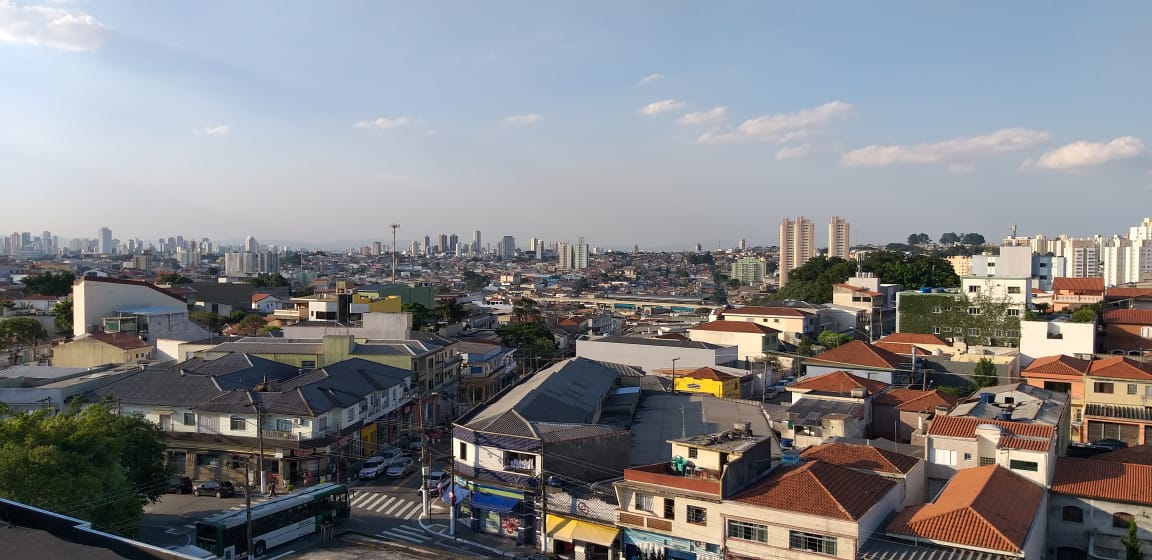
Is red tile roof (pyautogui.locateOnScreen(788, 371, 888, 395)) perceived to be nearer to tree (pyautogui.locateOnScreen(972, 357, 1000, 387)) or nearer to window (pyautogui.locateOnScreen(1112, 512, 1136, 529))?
tree (pyautogui.locateOnScreen(972, 357, 1000, 387))

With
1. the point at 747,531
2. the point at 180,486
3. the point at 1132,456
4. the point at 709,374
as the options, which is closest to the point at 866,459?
the point at 747,531

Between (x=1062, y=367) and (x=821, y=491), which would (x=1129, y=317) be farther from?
(x=821, y=491)

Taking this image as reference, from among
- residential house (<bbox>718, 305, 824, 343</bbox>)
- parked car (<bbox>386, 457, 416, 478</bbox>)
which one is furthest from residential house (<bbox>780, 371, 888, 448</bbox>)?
residential house (<bbox>718, 305, 824, 343</bbox>)

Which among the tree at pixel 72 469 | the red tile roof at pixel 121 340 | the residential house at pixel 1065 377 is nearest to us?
the tree at pixel 72 469

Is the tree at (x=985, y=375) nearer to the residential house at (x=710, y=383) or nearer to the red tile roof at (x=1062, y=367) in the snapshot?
the red tile roof at (x=1062, y=367)

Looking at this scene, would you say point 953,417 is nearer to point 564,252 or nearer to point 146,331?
point 146,331

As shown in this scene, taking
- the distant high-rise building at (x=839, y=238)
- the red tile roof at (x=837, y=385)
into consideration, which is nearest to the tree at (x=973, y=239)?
the distant high-rise building at (x=839, y=238)
